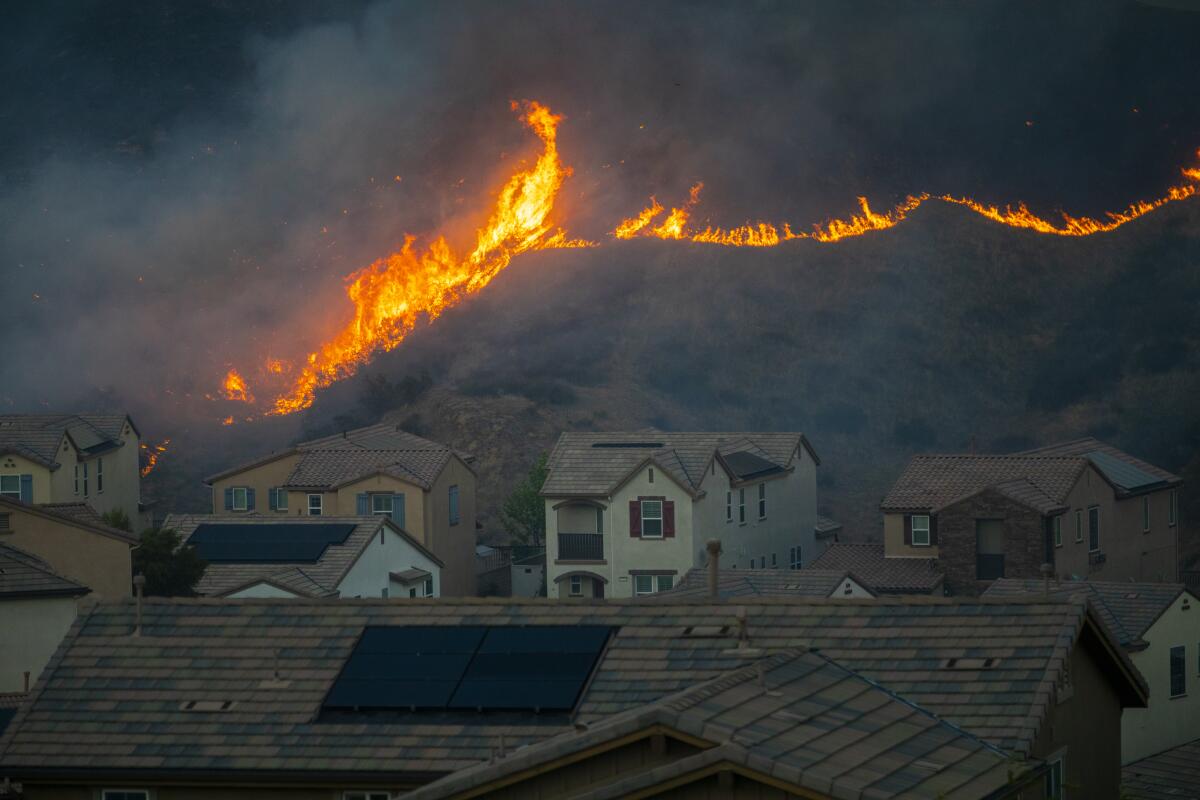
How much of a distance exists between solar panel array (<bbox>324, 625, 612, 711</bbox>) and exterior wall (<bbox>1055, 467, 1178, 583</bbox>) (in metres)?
43.0

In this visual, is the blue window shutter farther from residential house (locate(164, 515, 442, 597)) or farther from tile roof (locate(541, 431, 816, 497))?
residential house (locate(164, 515, 442, 597))

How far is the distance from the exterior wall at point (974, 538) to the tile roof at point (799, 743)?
44899 mm

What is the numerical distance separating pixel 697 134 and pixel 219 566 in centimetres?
8645

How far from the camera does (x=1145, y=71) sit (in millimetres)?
145250

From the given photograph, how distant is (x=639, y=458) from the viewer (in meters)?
72.8

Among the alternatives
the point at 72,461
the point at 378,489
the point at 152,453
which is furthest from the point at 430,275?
the point at 378,489

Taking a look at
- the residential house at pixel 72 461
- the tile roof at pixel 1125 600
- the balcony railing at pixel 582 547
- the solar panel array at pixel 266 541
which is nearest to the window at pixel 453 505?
the balcony railing at pixel 582 547

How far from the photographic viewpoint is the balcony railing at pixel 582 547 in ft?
237

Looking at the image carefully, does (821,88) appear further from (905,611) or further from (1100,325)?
(905,611)

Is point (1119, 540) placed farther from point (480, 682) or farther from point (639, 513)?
point (480, 682)

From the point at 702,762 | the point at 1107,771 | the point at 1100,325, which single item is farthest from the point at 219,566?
the point at 1100,325

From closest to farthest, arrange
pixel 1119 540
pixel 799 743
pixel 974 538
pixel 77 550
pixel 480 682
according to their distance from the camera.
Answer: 1. pixel 799 743
2. pixel 480 682
3. pixel 77 550
4. pixel 974 538
5. pixel 1119 540

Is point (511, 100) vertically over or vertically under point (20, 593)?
over

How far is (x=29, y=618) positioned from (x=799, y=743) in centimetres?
2907
